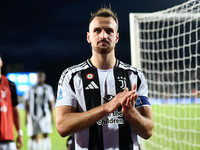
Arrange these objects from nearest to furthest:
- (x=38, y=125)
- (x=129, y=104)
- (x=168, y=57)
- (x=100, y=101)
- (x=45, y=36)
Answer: (x=129, y=104) < (x=100, y=101) < (x=168, y=57) < (x=38, y=125) < (x=45, y=36)

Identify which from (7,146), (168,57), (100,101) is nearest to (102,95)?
(100,101)

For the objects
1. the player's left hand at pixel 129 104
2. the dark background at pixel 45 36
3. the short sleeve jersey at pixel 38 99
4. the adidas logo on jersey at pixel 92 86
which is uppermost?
the dark background at pixel 45 36

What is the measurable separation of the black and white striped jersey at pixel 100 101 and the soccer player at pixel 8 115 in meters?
1.57

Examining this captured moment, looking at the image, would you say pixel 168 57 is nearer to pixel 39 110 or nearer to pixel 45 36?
pixel 39 110

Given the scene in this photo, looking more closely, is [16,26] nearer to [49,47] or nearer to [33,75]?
[49,47]

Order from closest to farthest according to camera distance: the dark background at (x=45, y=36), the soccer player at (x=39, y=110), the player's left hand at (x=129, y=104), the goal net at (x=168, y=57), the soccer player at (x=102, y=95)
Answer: the player's left hand at (x=129, y=104) → the soccer player at (x=102, y=95) → the goal net at (x=168, y=57) → the soccer player at (x=39, y=110) → the dark background at (x=45, y=36)

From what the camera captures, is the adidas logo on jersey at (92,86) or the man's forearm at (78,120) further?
the adidas logo on jersey at (92,86)

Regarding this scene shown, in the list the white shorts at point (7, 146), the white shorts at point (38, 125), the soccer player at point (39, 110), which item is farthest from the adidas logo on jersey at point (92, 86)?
the white shorts at point (38, 125)

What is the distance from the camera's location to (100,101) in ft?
4.62

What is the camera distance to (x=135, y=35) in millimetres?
3717

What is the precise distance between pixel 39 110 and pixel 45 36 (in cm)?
3065

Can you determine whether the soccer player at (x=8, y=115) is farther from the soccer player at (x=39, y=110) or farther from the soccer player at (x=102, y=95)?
the soccer player at (x=39, y=110)

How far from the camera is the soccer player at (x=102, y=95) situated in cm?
135

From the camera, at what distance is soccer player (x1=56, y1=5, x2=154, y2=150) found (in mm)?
1347
